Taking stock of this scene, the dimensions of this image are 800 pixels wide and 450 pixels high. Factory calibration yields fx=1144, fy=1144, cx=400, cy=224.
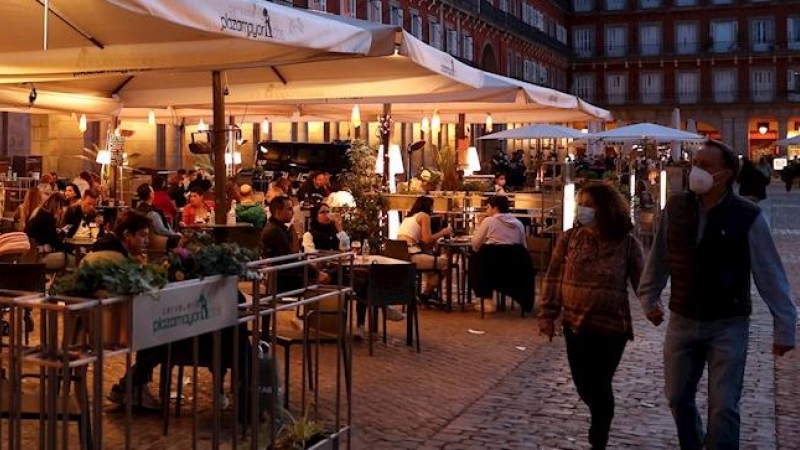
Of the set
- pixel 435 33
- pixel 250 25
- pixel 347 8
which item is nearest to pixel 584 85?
pixel 435 33

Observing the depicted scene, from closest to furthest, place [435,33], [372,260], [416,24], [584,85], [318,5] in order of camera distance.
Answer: [372,260], [318,5], [416,24], [435,33], [584,85]

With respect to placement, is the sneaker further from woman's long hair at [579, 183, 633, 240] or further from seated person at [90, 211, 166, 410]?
woman's long hair at [579, 183, 633, 240]

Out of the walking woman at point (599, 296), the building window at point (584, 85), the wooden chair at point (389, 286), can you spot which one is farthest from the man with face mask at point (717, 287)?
the building window at point (584, 85)

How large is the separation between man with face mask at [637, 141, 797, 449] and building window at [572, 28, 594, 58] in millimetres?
64821

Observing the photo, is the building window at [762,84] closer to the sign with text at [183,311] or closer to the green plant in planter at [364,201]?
the green plant in planter at [364,201]

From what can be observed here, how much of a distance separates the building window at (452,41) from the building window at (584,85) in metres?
25.1

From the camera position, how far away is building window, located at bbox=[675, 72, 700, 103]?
66.2m

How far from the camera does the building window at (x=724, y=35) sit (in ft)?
216

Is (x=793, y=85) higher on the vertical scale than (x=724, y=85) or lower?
lower

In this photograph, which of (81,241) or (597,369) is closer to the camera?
(597,369)

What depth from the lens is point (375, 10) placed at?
36531mm

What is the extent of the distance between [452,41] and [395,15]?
6.36m

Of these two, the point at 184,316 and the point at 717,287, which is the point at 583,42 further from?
the point at 184,316

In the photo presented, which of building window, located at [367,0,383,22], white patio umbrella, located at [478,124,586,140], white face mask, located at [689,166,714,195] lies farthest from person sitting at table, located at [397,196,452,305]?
building window, located at [367,0,383,22]
